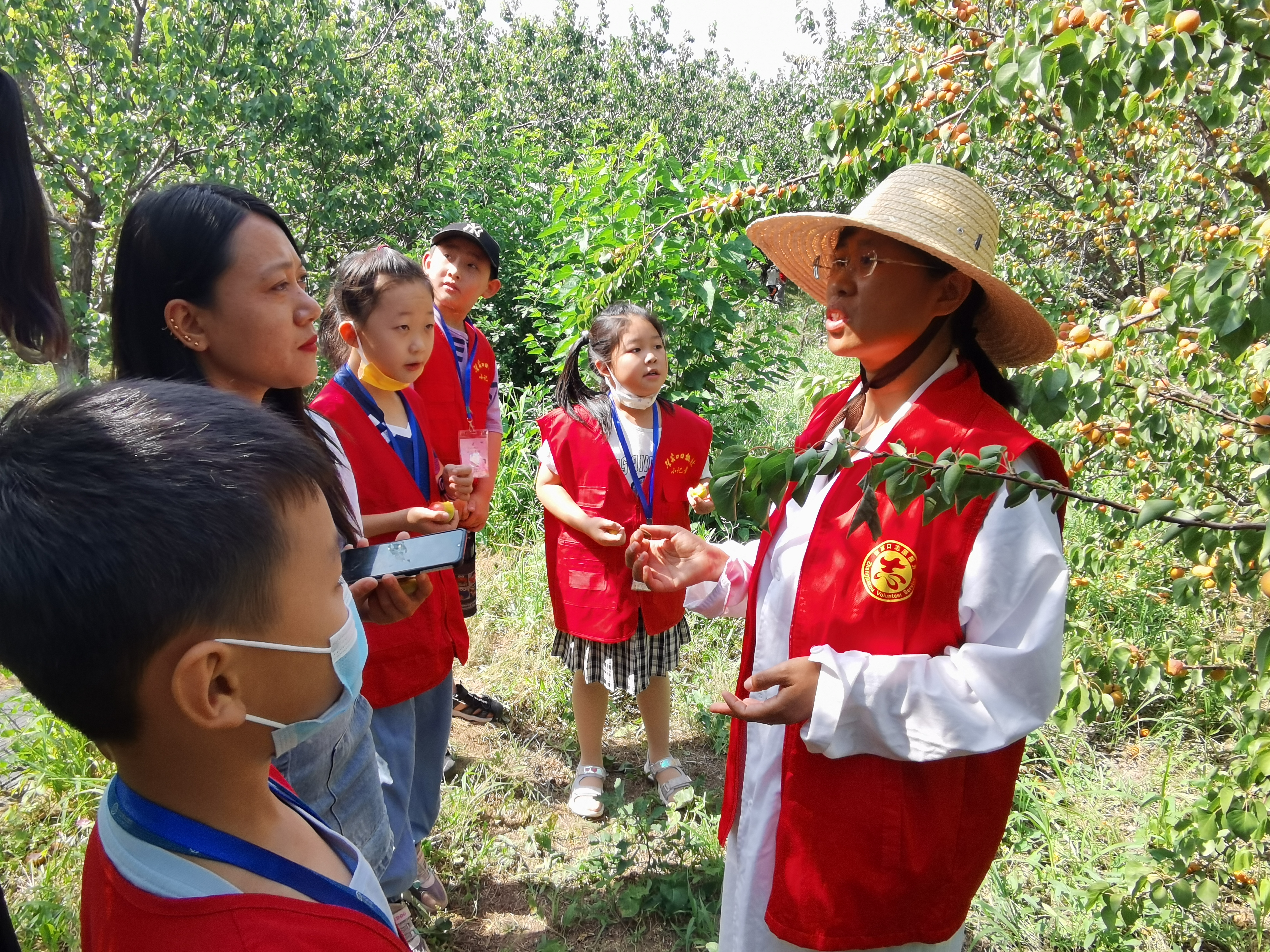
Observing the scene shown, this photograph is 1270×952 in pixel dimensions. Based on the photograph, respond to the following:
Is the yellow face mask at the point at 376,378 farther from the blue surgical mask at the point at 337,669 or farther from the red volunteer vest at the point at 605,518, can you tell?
the blue surgical mask at the point at 337,669

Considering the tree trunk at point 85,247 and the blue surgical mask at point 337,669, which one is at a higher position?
the tree trunk at point 85,247

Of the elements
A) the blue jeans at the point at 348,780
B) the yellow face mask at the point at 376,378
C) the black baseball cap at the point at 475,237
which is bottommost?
the blue jeans at the point at 348,780

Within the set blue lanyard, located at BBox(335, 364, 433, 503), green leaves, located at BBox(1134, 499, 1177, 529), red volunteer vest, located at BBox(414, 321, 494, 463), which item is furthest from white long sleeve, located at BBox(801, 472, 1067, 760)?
red volunteer vest, located at BBox(414, 321, 494, 463)

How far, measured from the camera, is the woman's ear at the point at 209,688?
82 cm

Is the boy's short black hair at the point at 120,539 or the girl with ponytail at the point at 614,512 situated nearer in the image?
the boy's short black hair at the point at 120,539

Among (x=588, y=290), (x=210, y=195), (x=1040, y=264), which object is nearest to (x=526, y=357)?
Answer: (x=588, y=290)

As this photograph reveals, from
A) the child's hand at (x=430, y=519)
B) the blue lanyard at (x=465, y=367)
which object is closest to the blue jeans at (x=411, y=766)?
the child's hand at (x=430, y=519)

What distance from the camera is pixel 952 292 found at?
1.57m

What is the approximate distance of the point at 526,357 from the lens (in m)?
7.52

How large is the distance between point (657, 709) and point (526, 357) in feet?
16.0

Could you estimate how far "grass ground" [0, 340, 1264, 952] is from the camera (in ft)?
7.72

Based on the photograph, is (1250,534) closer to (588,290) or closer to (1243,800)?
(1243,800)

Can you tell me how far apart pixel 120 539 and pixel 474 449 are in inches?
81.3

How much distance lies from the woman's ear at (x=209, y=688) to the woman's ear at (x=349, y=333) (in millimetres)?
1693
